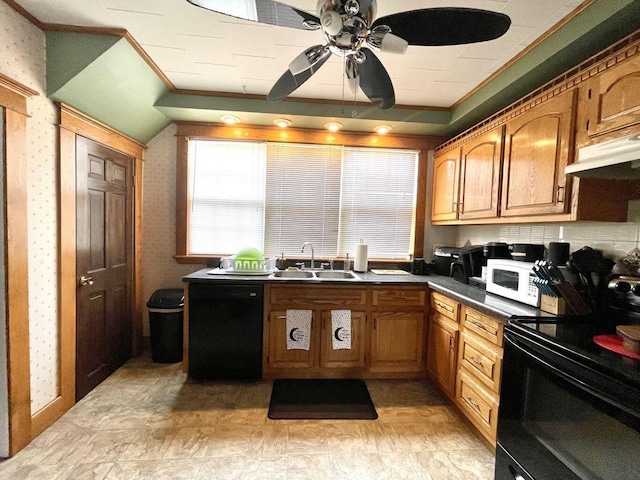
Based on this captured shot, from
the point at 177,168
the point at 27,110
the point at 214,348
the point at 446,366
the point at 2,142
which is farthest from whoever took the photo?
the point at 177,168

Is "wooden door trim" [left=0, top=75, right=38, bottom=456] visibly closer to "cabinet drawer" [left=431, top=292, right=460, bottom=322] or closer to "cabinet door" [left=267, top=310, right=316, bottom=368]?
"cabinet door" [left=267, top=310, right=316, bottom=368]

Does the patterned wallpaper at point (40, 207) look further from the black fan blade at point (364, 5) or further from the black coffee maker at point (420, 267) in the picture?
the black coffee maker at point (420, 267)

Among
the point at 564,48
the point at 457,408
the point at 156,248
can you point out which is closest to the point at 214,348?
the point at 156,248

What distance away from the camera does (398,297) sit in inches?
97.0

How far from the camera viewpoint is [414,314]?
97.6 inches

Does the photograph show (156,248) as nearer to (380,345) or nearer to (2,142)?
(2,142)

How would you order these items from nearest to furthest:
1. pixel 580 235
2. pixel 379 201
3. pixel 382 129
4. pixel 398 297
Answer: pixel 580 235, pixel 398 297, pixel 382 129, pixel 379 201

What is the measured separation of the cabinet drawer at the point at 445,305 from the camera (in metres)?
2.08

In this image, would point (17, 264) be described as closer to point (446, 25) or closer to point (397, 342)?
point (446, 25)

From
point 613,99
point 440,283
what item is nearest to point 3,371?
point 440,283

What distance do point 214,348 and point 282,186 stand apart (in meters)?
1.66

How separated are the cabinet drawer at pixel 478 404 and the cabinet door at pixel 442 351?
0.11 metres

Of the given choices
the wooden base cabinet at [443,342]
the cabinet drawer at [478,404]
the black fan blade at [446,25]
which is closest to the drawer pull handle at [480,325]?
the wooden base cabinet at [443,342]

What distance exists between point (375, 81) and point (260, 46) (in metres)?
0.89
